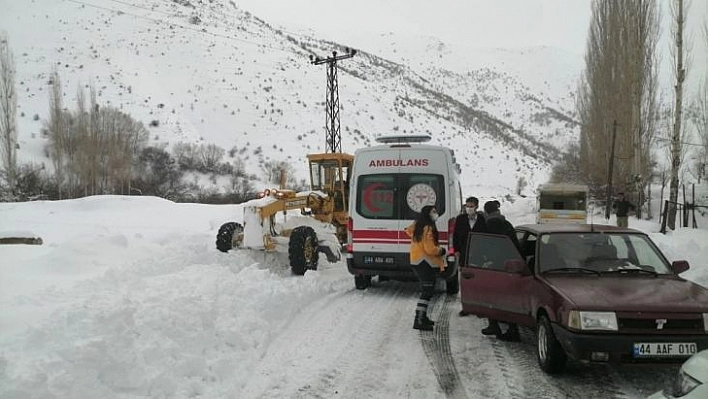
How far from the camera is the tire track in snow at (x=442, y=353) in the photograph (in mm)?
5348

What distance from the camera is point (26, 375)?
14.3 feet

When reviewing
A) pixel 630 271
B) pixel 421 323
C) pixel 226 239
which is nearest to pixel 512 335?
pixel 421 323

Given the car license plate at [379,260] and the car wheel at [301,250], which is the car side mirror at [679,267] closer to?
the car license plate at [379,260]

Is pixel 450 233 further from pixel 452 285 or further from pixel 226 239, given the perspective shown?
pixel 226 239

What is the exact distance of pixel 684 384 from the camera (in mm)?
3117

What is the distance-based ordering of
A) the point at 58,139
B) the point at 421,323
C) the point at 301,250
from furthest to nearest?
the point at 58,139
the point at 301,250
the point at 421,323

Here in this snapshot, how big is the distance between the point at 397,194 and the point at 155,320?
5.49 metres

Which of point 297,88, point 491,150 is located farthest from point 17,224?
point 491,150

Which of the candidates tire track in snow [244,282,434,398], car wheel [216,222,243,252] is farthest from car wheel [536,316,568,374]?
car wheel [216,222,243,252]

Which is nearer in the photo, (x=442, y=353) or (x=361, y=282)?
(x=442, y=353)

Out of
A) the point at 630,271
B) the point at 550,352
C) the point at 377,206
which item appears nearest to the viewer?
the point at 550,352

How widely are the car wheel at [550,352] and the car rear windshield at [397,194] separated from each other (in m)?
4.70

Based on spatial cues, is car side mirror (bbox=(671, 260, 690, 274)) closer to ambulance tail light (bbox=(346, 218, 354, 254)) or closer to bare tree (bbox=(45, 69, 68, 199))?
ambulance tail light (bbox=(346, 218, 354, 254))

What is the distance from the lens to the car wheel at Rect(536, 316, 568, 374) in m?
5.54
